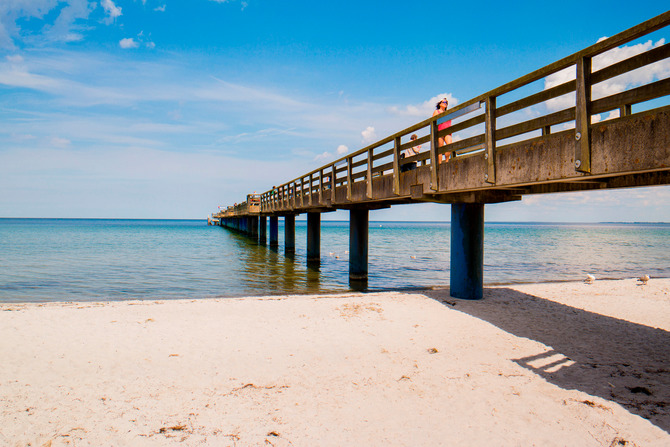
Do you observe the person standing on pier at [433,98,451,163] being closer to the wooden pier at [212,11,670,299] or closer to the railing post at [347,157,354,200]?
the wooden pier at [212,11,670,299]

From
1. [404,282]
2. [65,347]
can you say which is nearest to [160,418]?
[65,347]

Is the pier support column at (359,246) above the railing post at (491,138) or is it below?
below

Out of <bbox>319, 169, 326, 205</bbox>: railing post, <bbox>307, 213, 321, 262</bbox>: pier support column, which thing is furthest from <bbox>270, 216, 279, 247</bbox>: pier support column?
<bbox>319, 169, 326, 205</bbox>: railing post

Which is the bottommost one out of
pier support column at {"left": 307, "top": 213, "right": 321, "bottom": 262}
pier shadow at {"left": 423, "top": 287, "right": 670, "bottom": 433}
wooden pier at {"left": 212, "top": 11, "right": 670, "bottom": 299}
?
pier shadow at {"left": 423, "top": 287, "right": 670, "bottom": 433}

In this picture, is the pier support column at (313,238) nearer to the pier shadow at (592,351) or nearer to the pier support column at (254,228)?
the pier shadow at (592,351)

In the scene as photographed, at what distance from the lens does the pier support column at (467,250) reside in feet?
31.8

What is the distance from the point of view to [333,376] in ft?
18.0

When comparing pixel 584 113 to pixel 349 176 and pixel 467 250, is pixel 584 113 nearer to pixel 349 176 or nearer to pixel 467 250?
pixel 467 250

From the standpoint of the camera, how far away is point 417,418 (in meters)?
4.41

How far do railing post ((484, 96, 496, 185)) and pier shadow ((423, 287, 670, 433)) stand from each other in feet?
9.35

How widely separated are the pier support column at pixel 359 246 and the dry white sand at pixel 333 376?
6655 mm

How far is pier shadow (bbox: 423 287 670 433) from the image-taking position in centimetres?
489

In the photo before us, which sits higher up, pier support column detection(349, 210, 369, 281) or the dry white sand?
pier support column detection(349, 210, 369, 281)

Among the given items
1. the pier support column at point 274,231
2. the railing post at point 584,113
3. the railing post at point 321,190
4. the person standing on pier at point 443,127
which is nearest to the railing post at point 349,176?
the railing post at point 321,190
